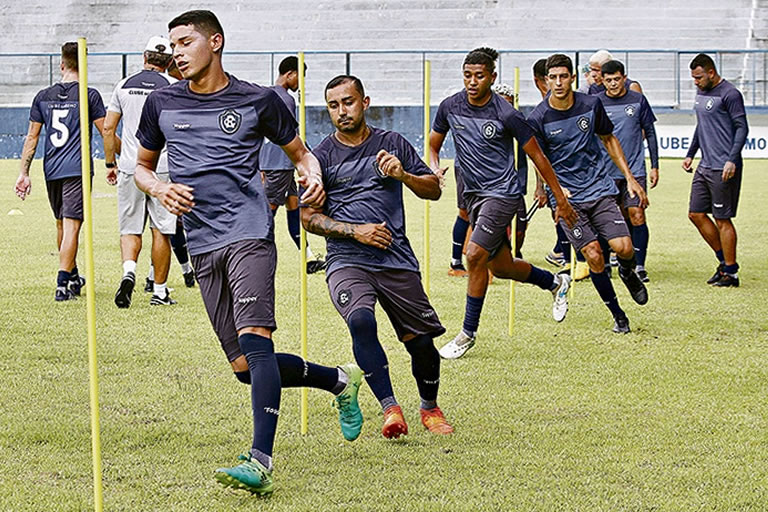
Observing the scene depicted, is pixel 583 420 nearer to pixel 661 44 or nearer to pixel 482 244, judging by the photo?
pixel 482 244

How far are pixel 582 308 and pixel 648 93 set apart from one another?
2480cm

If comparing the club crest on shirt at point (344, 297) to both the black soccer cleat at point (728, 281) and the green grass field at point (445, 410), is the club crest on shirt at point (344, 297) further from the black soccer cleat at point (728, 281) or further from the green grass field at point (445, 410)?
the black soccer cleat at point (728, 281)

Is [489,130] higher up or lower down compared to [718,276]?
higher up

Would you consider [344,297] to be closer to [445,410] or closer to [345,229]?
[345,229]

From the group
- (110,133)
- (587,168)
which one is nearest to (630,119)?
(587,168)

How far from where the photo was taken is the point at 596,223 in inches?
371

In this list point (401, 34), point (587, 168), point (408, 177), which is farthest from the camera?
point (401, 34)

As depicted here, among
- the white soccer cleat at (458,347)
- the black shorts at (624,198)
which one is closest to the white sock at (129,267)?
the white soccer cleat at (458,347)

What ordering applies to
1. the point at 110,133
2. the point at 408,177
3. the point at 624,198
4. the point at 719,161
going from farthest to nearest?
the point at 719,161 → the point at 624,198 → the point at 110,133 → the point at 408,177

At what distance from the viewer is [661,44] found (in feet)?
118

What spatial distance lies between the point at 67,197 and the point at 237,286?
234 inches

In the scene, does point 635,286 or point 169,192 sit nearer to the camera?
point 169,192

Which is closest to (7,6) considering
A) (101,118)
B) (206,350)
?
(101,118)

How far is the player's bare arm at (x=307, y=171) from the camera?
5.68 meters
